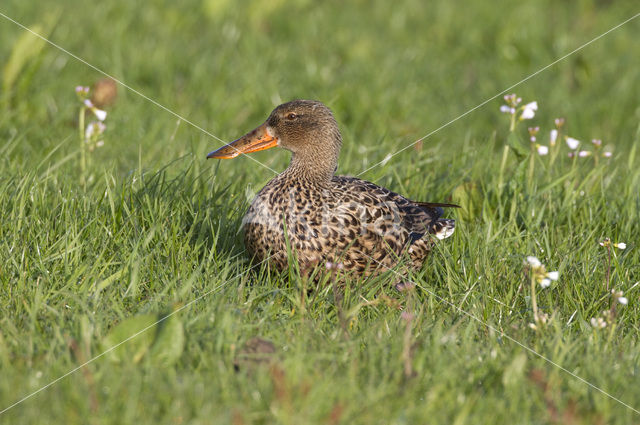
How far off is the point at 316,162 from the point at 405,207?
484 mm

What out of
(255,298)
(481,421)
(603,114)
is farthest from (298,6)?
(481,421)

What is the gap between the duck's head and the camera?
12.3 ft

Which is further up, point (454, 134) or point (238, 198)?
point (238, 198)

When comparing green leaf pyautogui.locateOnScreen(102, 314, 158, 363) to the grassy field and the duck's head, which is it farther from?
the duck's head

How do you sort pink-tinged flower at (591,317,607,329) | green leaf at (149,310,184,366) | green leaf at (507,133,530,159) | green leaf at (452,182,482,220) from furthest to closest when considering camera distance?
green leaf at (452,182,482,220) < green leaf at (507,133,530,159) < pink-tinged flower at (591,317,607,329) < green leaf at (149,310,184,366)

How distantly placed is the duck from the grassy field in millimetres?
123

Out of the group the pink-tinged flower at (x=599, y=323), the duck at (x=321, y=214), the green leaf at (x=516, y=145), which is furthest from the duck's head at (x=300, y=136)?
the pink-tinged flower at (x=599, y=323)

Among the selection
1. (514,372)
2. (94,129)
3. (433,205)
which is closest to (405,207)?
(433,205)

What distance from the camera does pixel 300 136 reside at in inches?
149

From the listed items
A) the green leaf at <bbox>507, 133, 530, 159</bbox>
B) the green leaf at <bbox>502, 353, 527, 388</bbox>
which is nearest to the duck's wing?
the green leaf at <bbox>507, 133, 530, 159</bbox>

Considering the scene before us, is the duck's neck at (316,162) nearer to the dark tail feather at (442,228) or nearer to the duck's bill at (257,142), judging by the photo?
the duck's bill at (257,142)

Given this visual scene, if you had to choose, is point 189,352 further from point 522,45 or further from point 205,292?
point 522,45

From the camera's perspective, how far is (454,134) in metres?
6.57

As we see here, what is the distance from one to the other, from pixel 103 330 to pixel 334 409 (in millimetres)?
1007
